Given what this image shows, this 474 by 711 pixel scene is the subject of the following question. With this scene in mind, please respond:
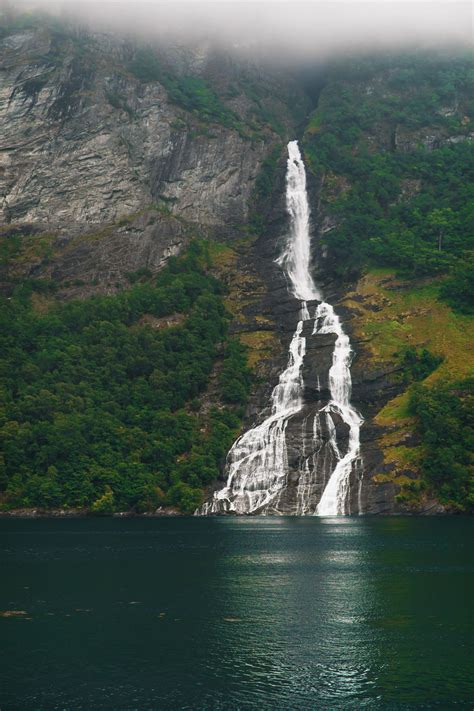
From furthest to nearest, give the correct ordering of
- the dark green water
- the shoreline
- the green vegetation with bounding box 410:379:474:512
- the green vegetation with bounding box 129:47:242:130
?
1. the green vegetation with bounding box 129:47:242:130
2. the shoreline
3. the green vegetation with bounding box 410:379:474:512
4. the dark green water

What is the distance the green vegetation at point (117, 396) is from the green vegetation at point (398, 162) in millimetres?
34783

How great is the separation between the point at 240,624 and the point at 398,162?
149504 millimetres

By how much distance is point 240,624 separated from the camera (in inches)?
1346

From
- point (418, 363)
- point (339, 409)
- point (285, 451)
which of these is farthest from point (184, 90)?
point (285, 451)

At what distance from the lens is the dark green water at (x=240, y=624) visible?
25.0m

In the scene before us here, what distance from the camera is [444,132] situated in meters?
172

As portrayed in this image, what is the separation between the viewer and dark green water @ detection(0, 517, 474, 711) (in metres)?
25.0

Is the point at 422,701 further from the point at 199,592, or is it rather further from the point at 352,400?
the point at 352,400

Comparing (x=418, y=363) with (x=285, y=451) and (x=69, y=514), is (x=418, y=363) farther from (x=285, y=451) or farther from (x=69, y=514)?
(x=69, y=514)

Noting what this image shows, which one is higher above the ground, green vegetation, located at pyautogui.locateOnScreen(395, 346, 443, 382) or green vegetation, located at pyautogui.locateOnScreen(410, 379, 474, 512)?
green vegetation, located at pyautogui.locateOnScreen(395, 346, 443, 382)

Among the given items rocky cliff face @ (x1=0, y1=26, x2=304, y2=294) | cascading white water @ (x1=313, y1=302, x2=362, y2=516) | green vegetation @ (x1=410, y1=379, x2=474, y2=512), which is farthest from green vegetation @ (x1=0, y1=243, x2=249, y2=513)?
green vegetation @ (x1=410, y1=379, x2=474, y2=512)

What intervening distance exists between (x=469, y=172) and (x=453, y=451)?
295ft

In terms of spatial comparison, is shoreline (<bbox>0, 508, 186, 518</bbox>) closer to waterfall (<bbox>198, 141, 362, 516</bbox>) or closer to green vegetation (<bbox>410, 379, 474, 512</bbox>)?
waterfall (<bbox>198, 141, 362, 516</bbox>)

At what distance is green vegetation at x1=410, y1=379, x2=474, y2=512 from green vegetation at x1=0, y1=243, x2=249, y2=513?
1099 inches
